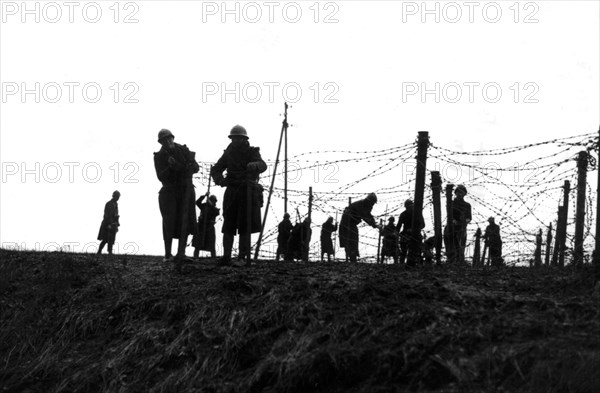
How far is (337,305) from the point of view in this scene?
9.11m

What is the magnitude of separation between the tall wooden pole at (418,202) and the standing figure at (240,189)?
2.09 meters

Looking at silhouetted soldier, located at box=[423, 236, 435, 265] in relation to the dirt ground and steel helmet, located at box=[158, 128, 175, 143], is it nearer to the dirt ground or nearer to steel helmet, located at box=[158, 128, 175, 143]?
the dirt ground

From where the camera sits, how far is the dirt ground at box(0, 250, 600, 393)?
24.5 feet

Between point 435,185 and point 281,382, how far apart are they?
5.92 meters

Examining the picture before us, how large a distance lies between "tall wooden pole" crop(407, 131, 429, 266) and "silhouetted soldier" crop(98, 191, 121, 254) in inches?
383

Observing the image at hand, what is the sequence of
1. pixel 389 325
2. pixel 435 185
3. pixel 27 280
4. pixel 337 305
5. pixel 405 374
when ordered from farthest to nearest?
1. pixel 435 185
2. pixel 27 280
3. pixel 337 305
4. pixel 389 325
5. pixel 405 374

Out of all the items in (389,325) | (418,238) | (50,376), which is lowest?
(50,376)

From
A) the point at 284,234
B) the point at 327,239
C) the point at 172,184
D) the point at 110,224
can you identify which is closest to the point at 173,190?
the point at 172,184

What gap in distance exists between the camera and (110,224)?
2053cm

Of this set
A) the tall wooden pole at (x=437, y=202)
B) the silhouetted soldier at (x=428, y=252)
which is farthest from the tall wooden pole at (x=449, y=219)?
the silhouetted soldier at (x=428, y=252)

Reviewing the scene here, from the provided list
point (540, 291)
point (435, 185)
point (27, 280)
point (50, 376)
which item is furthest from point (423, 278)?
point (27, 280)

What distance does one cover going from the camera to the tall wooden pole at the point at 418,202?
12453 mm

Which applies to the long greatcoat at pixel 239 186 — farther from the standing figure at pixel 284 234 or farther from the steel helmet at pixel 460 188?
the standing figure at pixel 284 234

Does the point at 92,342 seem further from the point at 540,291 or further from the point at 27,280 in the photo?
the point at 540,291
